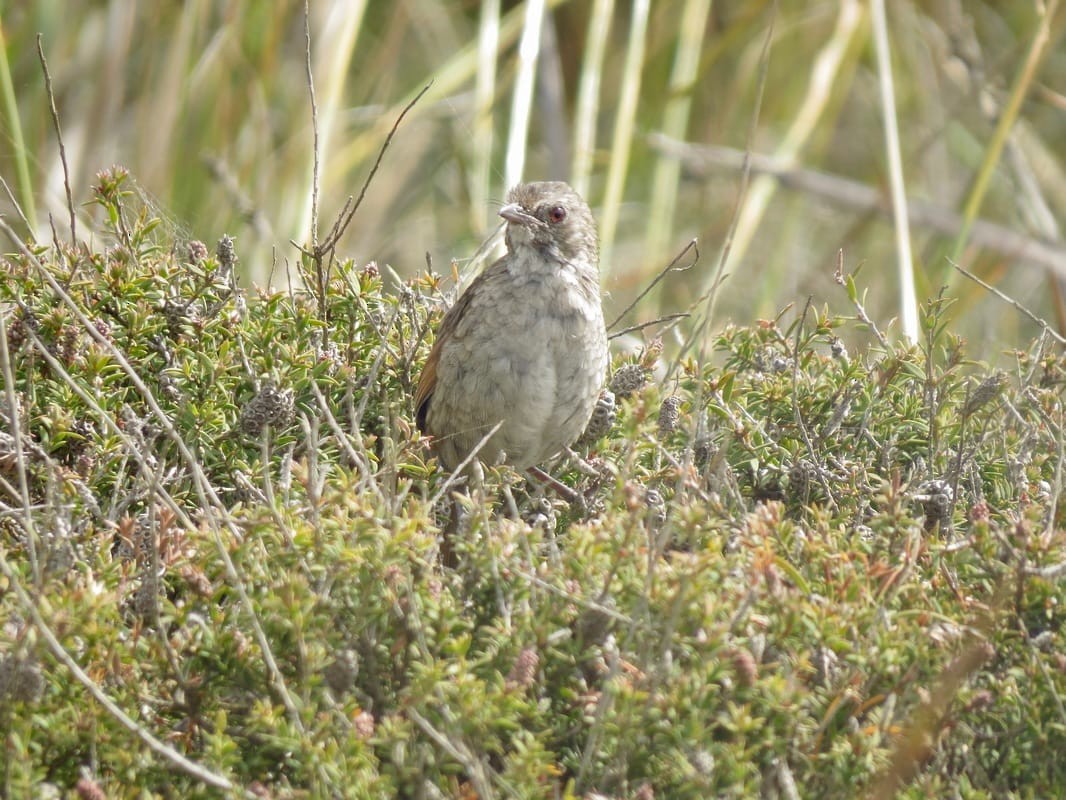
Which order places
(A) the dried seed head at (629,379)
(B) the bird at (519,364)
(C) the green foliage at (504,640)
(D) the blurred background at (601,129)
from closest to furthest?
(C) the green foliage at (504,640) < (A) the dried seed head at (629,379) < (B) the bird at (519,364) < (D) the blurred background at (601,129)

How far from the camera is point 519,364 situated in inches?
179

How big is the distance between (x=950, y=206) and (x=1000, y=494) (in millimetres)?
5413

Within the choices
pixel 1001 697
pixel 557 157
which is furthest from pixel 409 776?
pixel 557 157

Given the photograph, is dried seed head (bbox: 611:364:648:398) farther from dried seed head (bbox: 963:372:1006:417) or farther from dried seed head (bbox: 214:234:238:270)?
dried seed head (bbox: 214:234:238:270)

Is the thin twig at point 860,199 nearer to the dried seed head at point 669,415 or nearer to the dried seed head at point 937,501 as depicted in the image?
the dried seed head at point 669,415

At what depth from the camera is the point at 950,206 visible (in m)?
8.64

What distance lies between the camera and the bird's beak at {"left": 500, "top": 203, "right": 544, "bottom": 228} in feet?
15.9

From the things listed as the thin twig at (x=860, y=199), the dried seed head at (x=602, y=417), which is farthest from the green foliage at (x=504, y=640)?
the thin twig at (x=860, y=199)

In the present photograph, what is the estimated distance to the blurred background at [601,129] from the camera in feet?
19.5

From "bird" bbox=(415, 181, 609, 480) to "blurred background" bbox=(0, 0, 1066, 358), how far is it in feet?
1.80

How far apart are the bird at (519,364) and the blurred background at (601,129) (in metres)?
0.55

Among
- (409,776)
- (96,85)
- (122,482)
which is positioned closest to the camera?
(409,776)

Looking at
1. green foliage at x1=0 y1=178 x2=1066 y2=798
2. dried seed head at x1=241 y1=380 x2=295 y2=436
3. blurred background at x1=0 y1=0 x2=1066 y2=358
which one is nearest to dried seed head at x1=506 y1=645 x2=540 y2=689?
green foliage at x1=0 y1=178 x2=1066 y2=798

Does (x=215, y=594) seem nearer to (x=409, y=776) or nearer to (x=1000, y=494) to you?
(x=409, y=776)
